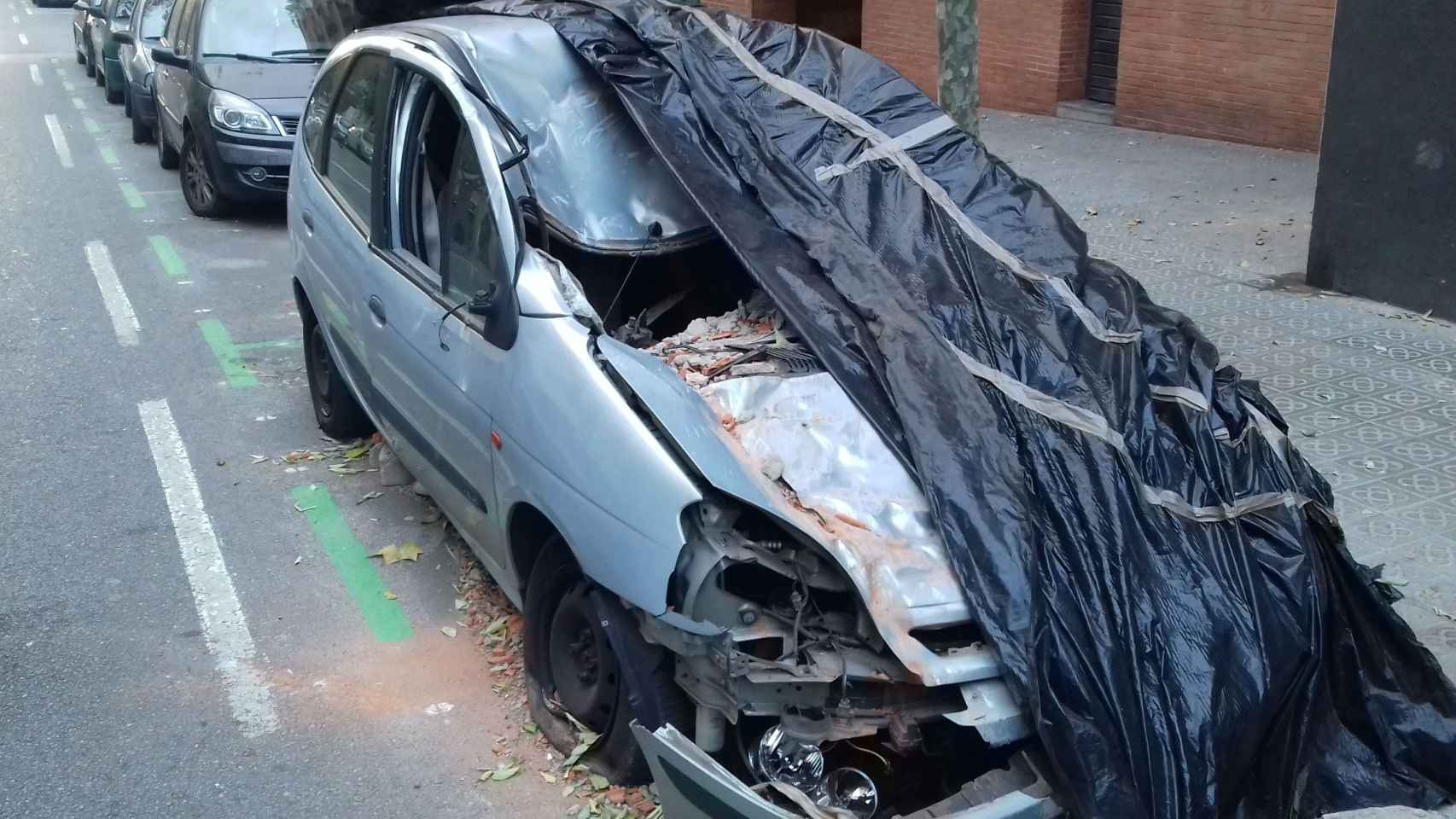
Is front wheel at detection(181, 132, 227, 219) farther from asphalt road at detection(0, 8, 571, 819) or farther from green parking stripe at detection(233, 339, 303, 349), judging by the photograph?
green parking stripe at detection(233, 339, 303, 349)

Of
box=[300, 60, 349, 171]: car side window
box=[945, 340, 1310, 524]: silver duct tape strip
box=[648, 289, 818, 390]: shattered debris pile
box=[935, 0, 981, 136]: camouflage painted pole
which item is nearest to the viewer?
box=[945, 340, 1310, 524]: silver duct tape strip

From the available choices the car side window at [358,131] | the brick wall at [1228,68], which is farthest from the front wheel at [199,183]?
the brick wall at [1228,68]

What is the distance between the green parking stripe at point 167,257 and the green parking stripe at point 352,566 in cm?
443

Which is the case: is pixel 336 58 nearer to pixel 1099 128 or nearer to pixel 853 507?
pixel 853 507

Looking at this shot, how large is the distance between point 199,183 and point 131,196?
53.8 inches

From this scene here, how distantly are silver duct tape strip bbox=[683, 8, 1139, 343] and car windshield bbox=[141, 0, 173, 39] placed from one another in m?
11.3

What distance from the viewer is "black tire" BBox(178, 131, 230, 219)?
11.6 m

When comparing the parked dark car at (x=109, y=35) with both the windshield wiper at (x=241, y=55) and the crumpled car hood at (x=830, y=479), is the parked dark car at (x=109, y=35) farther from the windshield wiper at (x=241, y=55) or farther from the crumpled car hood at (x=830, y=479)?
the crumpled car hood at (x=830, y=479)

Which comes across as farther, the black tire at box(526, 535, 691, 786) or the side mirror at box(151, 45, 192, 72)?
the side mirror at box(151, 45, 192, 72)

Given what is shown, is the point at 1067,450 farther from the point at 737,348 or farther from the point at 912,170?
the point at 912,170

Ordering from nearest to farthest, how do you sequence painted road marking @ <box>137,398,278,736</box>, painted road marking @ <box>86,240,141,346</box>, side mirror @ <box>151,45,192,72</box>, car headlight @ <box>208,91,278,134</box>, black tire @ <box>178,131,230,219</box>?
painted road marking @ <box>137,398,278,736</box>
painted road marking @ <box>86,240,141,346</box>
car headlight @ <box>208,91,278,134</box>
side mirror @ <box>151,45,192,72</box>
black tire @ <box>178,131,230,219</box>

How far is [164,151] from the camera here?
13.8 metres

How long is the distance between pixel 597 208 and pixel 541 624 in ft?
4.77

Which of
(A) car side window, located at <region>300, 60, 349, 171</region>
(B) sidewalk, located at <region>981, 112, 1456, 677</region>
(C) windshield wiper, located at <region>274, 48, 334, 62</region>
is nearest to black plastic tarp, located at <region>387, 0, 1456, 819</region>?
(B) sidewalk, located at <region>981, 112, 1456, 677</region>
